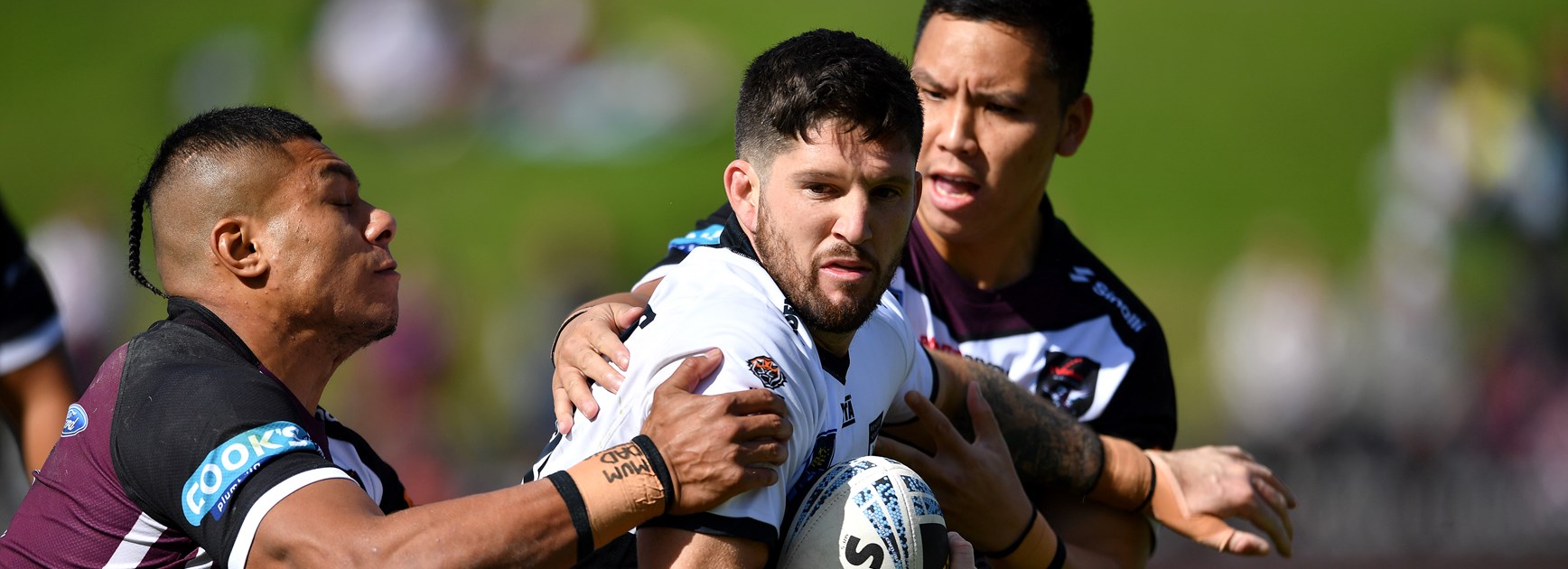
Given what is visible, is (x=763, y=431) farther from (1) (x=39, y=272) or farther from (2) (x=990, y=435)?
(1) (x=39, y=272)

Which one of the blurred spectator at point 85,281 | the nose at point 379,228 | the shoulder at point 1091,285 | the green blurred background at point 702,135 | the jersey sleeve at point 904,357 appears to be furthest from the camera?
the green blurred background at point 702,135

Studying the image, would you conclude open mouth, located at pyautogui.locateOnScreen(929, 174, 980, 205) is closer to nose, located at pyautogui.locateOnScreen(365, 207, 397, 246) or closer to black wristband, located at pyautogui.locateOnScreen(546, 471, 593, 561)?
nose, located at pyautogui.locateOnScreen(365, 207, 397, 246)

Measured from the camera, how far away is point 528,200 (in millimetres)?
15859

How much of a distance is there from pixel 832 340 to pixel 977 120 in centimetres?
181

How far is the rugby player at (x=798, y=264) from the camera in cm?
343

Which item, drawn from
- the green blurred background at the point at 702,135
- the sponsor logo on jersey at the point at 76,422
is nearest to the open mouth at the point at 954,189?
the sponsor logo on jersey at the point at 76,422

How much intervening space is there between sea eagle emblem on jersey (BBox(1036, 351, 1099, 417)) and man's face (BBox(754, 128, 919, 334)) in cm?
197

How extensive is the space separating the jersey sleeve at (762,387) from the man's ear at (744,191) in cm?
39

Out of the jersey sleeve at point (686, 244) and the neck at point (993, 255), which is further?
the neck at point (993, 255)

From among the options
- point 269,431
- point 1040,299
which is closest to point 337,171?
point 269,431

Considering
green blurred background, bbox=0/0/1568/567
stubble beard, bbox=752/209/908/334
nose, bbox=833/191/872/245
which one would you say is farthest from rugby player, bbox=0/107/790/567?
green blurred background, bbox=0/0/1568/567

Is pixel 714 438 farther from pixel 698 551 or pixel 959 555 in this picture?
pixel 959 555

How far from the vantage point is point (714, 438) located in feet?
10.5

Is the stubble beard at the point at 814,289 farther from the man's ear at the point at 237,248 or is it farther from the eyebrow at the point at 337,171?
the man's ear at the point at 237,248
